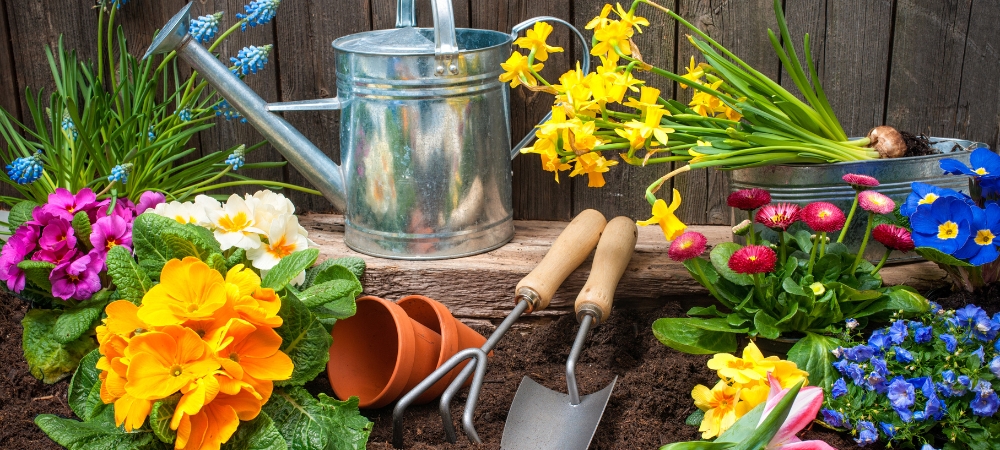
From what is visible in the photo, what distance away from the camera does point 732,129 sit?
4.66 feet

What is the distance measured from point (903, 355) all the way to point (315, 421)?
879 mm

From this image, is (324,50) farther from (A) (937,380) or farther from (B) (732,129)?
(A) (937,380)

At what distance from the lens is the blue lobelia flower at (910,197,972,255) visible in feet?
4.14

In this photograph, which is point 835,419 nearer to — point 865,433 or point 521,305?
point 865,433

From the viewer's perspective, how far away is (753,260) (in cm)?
124

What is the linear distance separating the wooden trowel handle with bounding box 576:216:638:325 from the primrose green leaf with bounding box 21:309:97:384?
3.02 feet

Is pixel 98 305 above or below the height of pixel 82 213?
below

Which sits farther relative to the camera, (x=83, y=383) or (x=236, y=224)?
(x=236, y=224)

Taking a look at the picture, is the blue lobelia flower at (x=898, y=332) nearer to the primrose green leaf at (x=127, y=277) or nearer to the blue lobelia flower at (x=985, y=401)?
the blue lobelia flower at (x=985, y=401)

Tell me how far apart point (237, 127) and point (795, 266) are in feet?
4.60

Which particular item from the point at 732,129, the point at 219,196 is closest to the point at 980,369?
the point at 732,129

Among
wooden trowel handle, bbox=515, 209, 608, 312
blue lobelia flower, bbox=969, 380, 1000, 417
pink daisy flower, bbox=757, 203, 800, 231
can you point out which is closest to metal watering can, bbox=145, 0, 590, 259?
wooden trowel handle, bbox=515, 209, 608, 312

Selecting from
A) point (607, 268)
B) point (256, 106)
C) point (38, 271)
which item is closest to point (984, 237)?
point (607, 268)

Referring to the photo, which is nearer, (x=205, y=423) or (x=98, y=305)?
(x=205, y=423)
